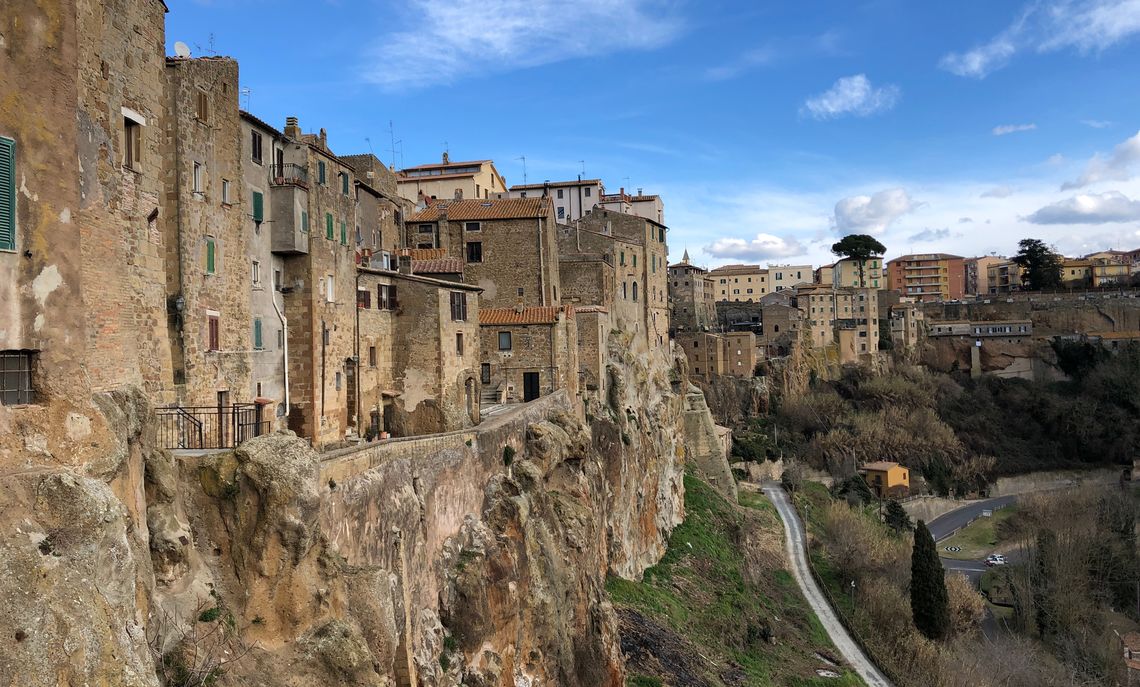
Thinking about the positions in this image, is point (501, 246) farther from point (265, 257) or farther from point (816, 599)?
point (816, 599)

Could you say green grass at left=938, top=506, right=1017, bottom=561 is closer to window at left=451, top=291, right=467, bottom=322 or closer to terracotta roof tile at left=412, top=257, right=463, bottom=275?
terracotta roof tile at left=412, top=257, right=463, bottom=275

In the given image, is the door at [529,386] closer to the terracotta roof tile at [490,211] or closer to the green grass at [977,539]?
the terracotta roof tile at [490,211]

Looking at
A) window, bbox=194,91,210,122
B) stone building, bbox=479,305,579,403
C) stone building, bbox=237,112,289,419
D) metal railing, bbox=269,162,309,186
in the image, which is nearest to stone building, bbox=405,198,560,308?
stone building, bbox=479,305,579,403

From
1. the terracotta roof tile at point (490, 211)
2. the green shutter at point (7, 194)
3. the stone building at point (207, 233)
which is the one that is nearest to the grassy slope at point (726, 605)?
the terracotta roof tile at point (490, 211)

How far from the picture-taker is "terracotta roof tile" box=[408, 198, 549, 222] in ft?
134

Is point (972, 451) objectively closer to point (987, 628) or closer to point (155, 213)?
point (987, 628)

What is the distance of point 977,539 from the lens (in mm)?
72000

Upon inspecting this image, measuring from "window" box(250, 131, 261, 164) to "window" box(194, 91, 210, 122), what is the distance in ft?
7.19

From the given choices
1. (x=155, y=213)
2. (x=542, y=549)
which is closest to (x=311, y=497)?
(x=155, y=213)

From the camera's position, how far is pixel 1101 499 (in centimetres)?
6788

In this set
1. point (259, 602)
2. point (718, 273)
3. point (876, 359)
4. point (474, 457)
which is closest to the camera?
point (259, 602)

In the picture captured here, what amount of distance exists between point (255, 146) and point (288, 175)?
1.45 m

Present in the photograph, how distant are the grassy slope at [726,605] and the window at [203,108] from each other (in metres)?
22.5

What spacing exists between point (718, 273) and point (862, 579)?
93.2m
